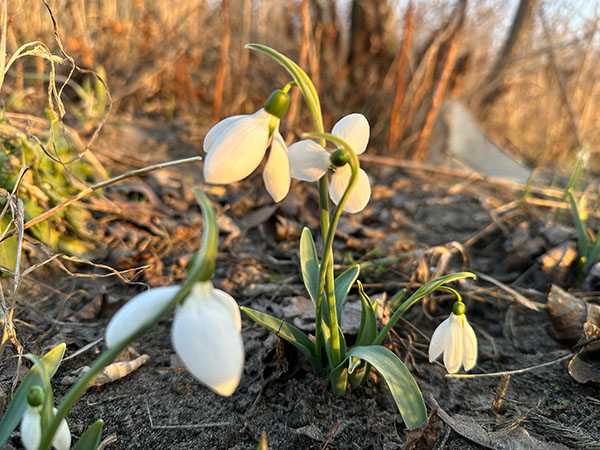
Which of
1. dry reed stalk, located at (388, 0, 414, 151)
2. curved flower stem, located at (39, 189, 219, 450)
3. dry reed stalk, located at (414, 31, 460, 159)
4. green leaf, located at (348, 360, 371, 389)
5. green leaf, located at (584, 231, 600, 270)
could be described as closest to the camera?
curved flower stem, located at (39, 189, 219, 450)

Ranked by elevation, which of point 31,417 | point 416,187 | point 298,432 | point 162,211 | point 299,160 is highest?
point 299,160

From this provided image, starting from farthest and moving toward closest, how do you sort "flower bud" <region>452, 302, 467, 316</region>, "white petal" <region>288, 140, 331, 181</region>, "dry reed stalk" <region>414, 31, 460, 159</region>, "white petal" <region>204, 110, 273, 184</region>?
"dry reed stalk" <region>414, 31, 460, 159</region>, "flower bud" <region>452, 302, 467, 316</region>, "white petal" <region>288, 140, 331, 181</region>, "white petal" <region>204, 110, 273, 184</region>

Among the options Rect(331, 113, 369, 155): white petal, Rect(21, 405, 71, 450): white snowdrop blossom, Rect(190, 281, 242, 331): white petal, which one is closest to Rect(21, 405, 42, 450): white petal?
Rect(21, 405, 71, 450): white snowdrop blossom

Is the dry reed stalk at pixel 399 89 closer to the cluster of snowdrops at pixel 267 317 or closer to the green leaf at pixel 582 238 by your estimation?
the green leaf at pixel 582 238

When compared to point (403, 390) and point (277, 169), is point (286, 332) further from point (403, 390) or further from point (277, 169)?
point (277, 169)

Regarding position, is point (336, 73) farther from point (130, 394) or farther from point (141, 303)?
point (141, 303)

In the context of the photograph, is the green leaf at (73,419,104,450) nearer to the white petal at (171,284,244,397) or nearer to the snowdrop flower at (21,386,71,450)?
the snowdrop flower at (21,386,71,450)

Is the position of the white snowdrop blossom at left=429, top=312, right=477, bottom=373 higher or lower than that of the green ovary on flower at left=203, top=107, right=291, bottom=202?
lower

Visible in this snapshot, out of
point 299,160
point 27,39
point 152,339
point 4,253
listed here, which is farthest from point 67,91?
point 299,160
